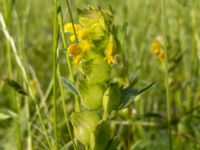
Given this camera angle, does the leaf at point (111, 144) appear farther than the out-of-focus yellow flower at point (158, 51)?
No

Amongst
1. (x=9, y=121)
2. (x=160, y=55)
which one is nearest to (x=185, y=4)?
(x=160, y=55)

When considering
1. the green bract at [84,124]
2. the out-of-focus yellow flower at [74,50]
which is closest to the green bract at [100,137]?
the green bract at [84,124]

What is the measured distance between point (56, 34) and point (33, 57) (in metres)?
1.74

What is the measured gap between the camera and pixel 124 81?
74 centimetres

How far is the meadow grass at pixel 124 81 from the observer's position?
83cm

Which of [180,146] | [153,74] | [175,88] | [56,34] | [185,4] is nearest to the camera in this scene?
[56,34]

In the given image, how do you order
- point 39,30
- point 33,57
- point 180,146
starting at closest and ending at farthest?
point 180,146 < point 33,57 < point 39,30

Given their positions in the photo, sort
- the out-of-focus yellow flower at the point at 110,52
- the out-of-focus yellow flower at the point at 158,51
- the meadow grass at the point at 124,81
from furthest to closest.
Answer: the out-of-focus yellow flower at the point at 158,51 → the meadow grass at the point at 124,81 → the out-of-focus yellow flower at the point at 110,52

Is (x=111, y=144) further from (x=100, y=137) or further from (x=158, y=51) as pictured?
(x=158, y=51)

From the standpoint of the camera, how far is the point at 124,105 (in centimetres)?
71

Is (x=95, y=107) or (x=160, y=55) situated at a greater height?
(x=95, y=107)

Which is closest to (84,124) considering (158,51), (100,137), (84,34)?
(100,137)

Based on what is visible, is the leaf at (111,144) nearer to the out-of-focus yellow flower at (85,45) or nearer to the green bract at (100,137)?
the green bract at (100,137)

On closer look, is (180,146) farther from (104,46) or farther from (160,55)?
(104,46)
